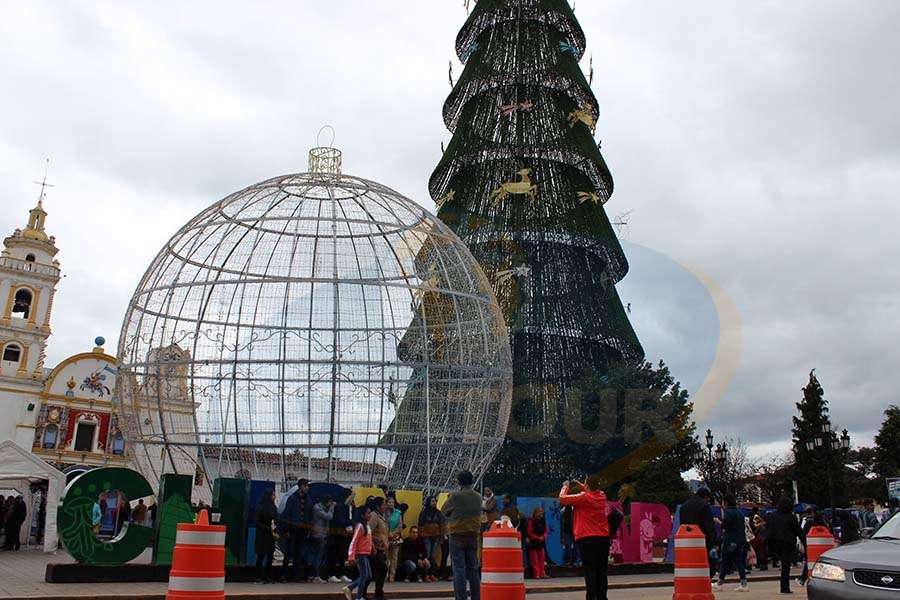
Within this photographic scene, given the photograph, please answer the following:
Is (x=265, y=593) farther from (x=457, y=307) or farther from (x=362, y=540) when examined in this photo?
(x=457, y=307)

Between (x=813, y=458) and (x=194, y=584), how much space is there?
56880mm

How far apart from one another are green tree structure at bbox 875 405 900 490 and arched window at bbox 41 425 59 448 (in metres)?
56.7

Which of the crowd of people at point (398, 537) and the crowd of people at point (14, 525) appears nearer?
the crowd of people at point (398, 537)

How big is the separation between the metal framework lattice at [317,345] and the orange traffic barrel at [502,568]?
6.96 metres

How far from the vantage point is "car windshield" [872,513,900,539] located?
7.44m

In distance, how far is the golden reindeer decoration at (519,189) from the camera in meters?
35.8

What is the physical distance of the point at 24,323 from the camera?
5338cm

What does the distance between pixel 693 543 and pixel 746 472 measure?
71416mm

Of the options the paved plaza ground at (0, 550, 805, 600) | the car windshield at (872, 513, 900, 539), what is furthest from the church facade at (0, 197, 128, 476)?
the car windshield at (872, 513, 900, 539)

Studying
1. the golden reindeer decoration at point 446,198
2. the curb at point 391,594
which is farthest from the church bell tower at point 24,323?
the curb at point 391,594

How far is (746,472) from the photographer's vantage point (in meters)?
74.2

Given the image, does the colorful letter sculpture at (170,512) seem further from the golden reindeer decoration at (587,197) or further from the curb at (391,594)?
the golden reindeer decoration at (587,197)

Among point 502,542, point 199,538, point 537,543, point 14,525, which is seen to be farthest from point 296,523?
point 14,525

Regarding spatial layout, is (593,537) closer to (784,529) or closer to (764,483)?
(784,529)
